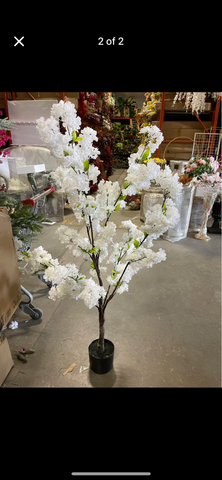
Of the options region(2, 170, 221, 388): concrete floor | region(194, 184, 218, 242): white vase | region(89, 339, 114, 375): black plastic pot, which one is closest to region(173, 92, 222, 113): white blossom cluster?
region(194, 184, 218, 242): white vase

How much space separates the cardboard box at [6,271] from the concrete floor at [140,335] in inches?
17.2

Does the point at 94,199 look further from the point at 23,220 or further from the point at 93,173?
the point at 23,220

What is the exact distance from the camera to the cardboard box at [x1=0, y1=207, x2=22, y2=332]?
1399 millimetres

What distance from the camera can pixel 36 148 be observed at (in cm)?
451

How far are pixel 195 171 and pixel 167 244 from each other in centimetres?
103

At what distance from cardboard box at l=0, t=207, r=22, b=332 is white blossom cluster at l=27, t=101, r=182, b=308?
0.16 meters

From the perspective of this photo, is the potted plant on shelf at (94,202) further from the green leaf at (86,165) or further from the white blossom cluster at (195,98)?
the white blossom cluster at (195,98)

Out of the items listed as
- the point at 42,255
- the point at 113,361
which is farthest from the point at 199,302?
the point at 42,255

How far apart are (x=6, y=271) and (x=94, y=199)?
0.68m

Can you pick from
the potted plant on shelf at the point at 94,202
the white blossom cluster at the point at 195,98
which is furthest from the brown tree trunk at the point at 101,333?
the white blossom cluster at the point at 195,98

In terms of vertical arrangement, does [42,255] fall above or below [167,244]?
above

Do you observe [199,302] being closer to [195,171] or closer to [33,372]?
[33,372]

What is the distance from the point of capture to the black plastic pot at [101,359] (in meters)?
1.54

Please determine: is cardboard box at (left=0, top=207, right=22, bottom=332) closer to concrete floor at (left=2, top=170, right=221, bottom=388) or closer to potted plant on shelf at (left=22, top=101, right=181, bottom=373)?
potted plant on shelf at (left=22, top=101, right=181, bottom=373)
